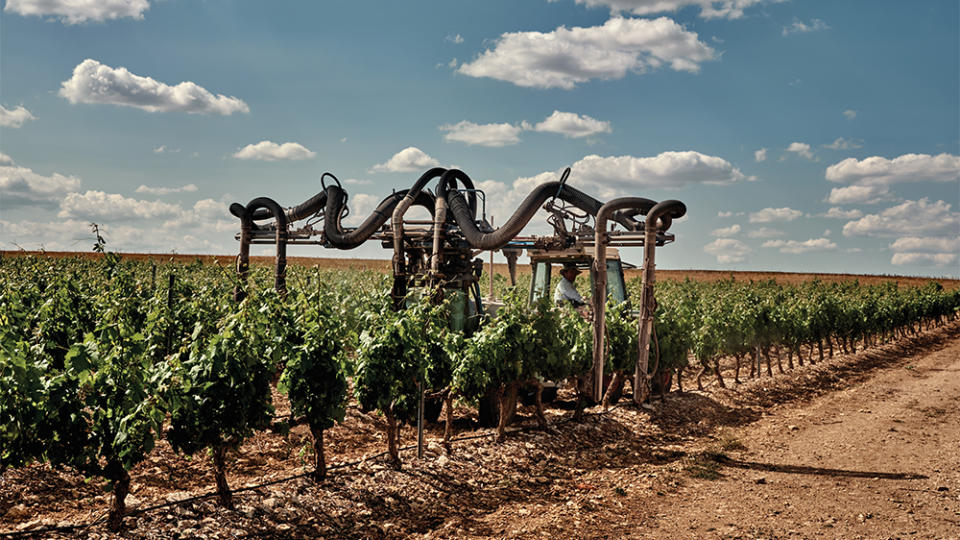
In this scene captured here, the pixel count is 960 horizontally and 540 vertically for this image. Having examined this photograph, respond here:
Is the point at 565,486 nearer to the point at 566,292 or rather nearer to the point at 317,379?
the point at 317,379

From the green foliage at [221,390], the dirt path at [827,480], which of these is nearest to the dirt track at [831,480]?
the dirt path at [827,480]

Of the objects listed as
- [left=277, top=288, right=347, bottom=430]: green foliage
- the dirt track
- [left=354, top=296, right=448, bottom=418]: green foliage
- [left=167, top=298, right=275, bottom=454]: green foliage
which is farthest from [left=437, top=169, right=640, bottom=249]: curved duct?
[left=167, top=298, right=275, bottom=454]: green foliage

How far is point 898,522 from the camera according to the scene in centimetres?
704

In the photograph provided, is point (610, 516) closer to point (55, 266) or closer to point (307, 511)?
point (307, 511)

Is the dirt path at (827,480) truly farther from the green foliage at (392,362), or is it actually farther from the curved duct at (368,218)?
the curved duct at (368,218)

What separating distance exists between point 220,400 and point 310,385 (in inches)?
38.9

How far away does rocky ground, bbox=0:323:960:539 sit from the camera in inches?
251

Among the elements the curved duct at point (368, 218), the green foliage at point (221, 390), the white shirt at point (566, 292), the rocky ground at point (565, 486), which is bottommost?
the rocky ground at point (565, 486)

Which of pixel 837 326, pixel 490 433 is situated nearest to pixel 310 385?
pixel 490 433

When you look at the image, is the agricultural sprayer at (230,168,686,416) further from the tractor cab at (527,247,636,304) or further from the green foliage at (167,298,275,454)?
the green foliage at (167,298,275,454)

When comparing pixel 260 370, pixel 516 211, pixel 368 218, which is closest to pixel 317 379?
pixel 260 370

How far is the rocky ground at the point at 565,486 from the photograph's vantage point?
638 centimetres

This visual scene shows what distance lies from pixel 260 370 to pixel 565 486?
142 inches

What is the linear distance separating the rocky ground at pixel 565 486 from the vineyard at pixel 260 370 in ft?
0.74
